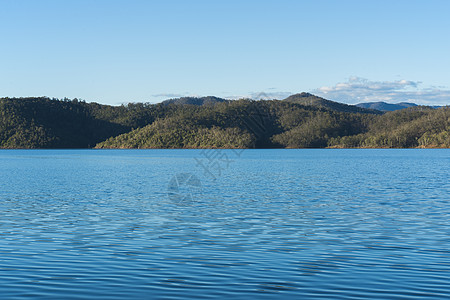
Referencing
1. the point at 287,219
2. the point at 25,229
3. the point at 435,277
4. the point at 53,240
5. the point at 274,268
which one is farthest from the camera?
the point at 287,219

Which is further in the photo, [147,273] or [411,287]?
[147,273]

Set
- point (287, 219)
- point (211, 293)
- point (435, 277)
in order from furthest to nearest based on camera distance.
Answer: point (287, 219) < point (435, 277) < point (211, 293)

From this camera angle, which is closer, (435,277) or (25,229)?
(435,277)

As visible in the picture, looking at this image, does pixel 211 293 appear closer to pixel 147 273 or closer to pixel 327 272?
pixel 147 273

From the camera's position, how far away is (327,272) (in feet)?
57.7

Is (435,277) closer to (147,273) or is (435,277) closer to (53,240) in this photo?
(147,273)

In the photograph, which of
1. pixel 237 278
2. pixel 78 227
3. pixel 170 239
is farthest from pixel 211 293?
pixel 78 227

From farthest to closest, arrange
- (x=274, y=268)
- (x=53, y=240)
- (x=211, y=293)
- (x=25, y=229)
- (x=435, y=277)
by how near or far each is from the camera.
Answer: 1. (x=25, y=229)
2. (x=53, y=240)
3. (x=274, y=268)
4. (x=435, y=277)
5. (x=211, y=293)

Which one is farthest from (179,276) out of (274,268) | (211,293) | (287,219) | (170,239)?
(287,219)

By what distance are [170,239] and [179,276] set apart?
273 inches

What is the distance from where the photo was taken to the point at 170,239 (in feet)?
79.2

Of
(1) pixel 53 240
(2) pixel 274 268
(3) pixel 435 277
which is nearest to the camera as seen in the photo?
(3) pixel 435 277

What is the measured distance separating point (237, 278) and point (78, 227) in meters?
13.6

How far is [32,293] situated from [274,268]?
319 inches
